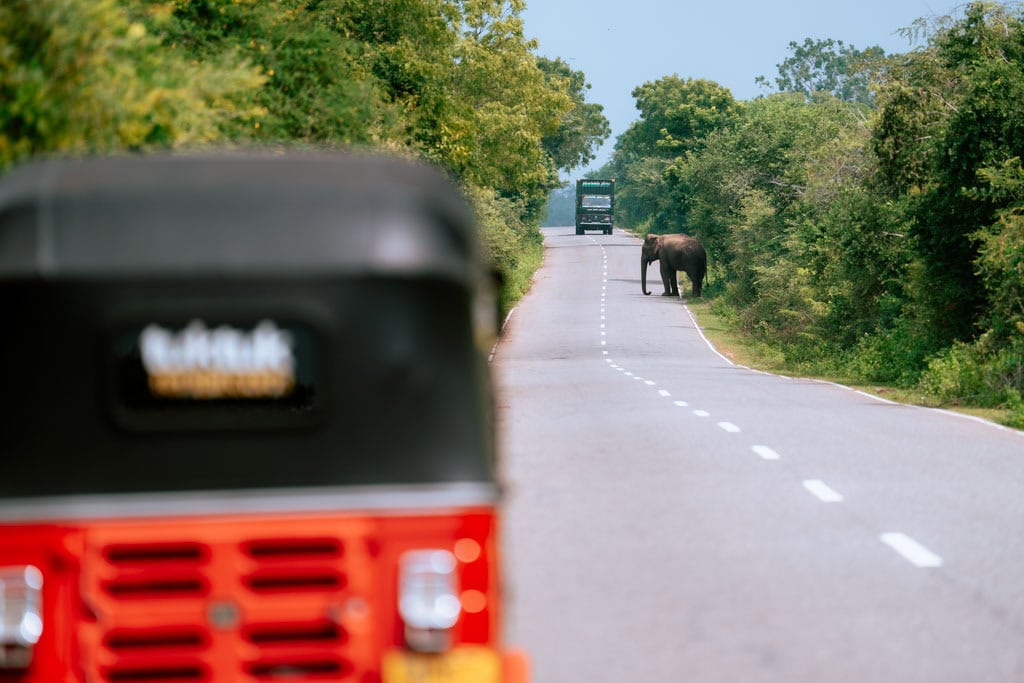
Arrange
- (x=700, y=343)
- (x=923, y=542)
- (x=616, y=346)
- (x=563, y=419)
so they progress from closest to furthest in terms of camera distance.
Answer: (x=923, y=542), (x=563, y=419), (x=616, y=346), (x=700, y=343)

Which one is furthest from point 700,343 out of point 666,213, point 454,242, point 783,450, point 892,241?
point 666,213

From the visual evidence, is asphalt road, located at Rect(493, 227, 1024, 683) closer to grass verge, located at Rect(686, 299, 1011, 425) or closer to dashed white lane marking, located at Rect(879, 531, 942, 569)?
dashed white lane marking, located at Rect(879, 531, 942, 569)

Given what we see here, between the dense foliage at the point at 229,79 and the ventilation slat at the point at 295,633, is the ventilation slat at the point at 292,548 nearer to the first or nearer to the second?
the ventilation slat at the point at 295,633

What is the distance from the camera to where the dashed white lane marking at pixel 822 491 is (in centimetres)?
1255

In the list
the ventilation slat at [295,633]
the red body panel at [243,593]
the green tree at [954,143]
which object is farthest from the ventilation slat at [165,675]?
the green tree at [954,143]

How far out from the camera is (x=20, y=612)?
4719mm

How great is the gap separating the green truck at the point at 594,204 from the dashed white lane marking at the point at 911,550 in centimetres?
11481

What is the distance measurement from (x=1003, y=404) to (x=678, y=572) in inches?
776

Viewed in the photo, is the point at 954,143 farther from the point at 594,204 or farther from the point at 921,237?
the point at 594,204

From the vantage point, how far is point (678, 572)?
9.45 metres

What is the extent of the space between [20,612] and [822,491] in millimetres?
9166

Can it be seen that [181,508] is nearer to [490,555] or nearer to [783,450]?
[490,555]

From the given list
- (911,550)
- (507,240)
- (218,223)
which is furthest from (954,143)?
(507,240)

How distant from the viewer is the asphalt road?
7.44 meters
